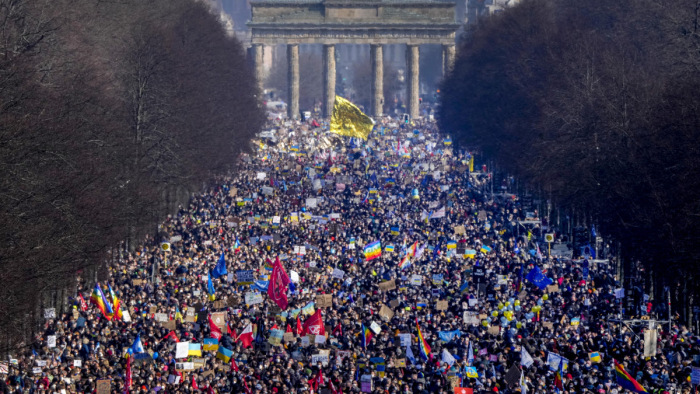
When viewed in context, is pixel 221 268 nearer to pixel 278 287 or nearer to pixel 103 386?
pixel 278 287

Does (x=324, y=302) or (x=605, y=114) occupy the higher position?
(x=605, y=114)

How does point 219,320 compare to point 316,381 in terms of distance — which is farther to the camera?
point 219,320

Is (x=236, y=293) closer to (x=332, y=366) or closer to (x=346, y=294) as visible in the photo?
(x=346, y=294)

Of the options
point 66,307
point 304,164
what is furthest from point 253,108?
point 66,307

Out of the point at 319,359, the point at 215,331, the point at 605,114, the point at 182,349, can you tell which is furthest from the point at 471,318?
the point at 605,114

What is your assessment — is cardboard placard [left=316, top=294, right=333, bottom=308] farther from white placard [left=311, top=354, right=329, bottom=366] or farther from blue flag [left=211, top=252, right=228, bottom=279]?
blue flag [left=211, top=252, right=228, bottom=279]

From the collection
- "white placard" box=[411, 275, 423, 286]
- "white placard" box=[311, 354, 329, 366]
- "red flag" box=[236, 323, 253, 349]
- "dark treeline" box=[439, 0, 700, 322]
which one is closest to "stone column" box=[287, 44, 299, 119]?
"dark treeline" box=[439, 0, 700, 322]

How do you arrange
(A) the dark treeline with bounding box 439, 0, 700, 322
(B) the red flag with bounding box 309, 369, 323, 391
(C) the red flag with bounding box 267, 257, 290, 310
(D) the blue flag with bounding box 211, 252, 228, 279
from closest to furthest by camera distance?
(B) the red flag with bounding box 309, 369, 323, 391, (C) the red flag with bounding box 267, 257, 290, 310, (D) the blue flag with bounding box 211, 252, 228, 279, (A) the dark treeline with bounding box 439, 0, 700, 322
